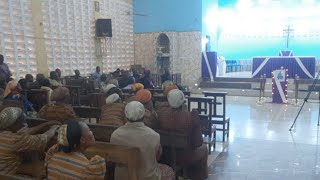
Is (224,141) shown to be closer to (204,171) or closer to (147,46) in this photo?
(204,171)

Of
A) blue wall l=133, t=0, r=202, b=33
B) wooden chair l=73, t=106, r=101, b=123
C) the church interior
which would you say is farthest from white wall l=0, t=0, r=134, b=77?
wooden chair l=73, t=106, r=101, b=123

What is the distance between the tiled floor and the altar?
11.9 ft

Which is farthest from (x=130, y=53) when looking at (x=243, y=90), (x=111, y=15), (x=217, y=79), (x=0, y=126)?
(x=0, y=126)

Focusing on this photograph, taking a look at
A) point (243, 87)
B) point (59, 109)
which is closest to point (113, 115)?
point (59, 109)

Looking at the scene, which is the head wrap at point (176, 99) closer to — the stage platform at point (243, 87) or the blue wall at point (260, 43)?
the stage platform at point (243, 87)

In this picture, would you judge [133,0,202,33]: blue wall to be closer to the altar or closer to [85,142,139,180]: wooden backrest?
the altar

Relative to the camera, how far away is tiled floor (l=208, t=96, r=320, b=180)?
3.91 meters

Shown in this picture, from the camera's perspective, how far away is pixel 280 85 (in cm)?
912

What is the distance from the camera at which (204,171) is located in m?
3.65

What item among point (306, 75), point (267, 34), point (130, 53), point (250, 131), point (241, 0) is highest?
point (241, 0)

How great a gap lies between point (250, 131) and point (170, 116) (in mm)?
3390

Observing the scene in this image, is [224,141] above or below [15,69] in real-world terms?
below

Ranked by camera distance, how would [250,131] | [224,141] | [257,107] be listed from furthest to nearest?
[257,107], [250,131], [224,141]

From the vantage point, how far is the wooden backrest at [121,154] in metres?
2.03
